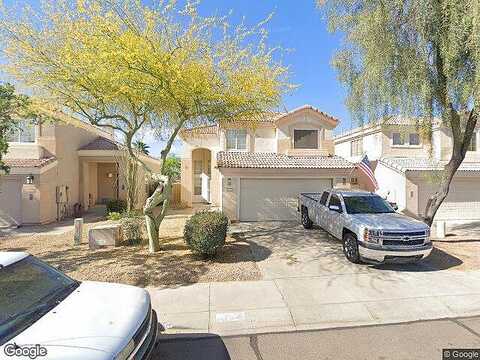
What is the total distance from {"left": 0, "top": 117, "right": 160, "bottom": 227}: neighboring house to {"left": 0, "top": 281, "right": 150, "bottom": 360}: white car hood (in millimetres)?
9007

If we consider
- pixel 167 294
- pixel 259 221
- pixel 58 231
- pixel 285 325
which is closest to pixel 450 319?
pixel 285 325

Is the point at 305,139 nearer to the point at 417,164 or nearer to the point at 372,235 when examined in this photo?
the point at 417,164

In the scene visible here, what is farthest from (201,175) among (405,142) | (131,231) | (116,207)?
(405,142)

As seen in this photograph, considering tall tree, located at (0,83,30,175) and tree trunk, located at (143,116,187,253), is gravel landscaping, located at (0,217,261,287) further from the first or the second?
tall tree, located at (0,83,30,175)

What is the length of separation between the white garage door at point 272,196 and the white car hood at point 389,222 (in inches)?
247

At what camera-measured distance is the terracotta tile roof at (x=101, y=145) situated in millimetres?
17828

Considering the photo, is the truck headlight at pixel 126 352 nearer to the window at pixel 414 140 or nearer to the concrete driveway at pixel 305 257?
the concrete driveway at pixel 305 257

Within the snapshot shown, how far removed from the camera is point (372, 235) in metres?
7.00

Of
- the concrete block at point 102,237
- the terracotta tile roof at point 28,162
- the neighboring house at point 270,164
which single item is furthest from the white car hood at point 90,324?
the terracotta tile roof at point 28,162

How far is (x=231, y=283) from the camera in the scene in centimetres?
642

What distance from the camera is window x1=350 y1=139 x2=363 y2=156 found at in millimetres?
20709

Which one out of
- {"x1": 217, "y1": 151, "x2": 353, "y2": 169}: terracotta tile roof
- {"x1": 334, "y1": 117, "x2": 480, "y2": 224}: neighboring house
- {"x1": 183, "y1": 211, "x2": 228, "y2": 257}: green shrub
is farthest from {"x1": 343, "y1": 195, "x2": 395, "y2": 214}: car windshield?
{"x1": 334, "y1": 117, "x2": 480, "y2": 224}: neighboring house

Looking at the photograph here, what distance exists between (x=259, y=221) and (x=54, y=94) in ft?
31.2

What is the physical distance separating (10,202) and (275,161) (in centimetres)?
1257
